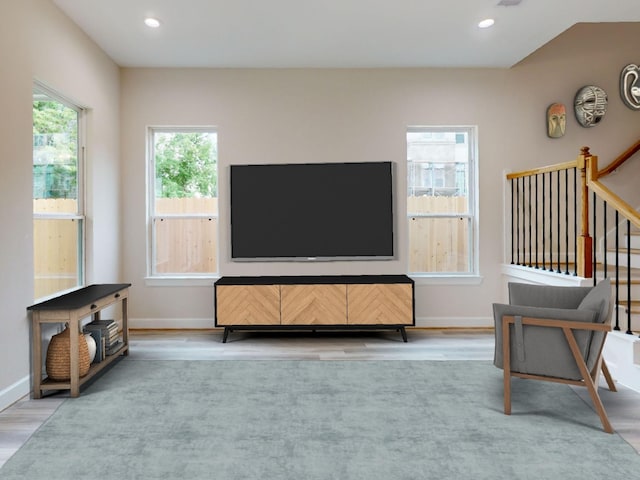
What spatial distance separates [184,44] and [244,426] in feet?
11.5

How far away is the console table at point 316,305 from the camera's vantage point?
445 centimetres

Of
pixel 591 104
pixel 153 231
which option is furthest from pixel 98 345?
pixel 591 104

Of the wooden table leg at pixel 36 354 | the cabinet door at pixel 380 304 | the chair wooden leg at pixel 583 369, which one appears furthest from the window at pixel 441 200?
the wooden table leg at pixel 36 354

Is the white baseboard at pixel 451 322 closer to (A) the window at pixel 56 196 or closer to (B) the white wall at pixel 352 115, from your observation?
(B) the white wall at pixel 352 115

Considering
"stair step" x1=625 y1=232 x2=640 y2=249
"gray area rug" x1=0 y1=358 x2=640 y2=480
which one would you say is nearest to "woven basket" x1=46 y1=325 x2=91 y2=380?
"gray area rug" x1=0 y1=358 x2=640 y2=480

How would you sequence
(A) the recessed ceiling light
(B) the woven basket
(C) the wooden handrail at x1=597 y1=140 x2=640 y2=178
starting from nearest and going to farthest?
(B) the woven basket < (A) the recessed ceiling light < (C) the wooden handrail at x1=597 y1=140 x2=640 y2=178

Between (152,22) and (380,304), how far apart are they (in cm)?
327

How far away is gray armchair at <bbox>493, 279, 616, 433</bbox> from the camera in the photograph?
255 cm

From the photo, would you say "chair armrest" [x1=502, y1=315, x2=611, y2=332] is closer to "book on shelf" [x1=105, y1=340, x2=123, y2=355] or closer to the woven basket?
the woven basket

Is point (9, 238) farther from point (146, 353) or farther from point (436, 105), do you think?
point (436, 105)

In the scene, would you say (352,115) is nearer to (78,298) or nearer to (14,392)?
(78,298)

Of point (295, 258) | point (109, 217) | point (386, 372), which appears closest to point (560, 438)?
point (386, 372)

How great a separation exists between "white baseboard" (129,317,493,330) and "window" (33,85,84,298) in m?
0.97

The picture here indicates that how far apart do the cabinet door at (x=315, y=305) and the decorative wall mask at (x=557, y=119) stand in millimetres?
2884
